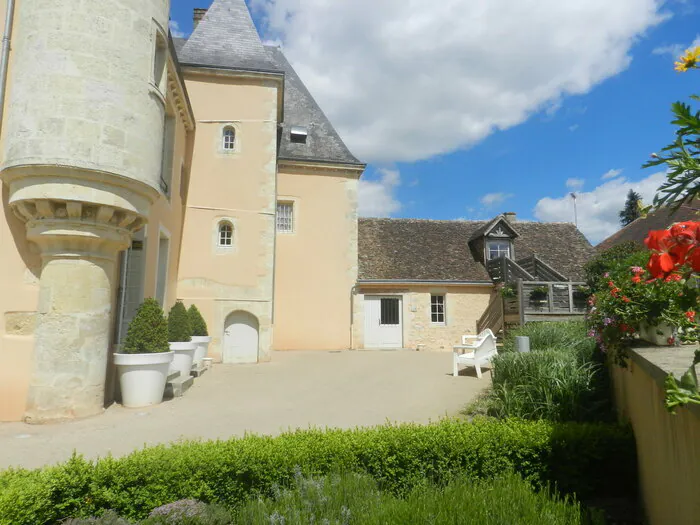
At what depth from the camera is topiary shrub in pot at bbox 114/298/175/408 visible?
7012 millimetres

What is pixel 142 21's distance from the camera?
711 cm

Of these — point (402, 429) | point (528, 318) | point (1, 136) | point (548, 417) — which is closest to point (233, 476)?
point (402, 429)

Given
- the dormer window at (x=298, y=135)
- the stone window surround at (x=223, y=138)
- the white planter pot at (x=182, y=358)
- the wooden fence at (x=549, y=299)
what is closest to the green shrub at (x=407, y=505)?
the white planter pot at (x=182, y=358)

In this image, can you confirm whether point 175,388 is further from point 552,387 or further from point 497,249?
point 497,249

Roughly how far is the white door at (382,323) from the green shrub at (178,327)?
7794 millimetres

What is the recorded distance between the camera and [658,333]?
378 centimetres

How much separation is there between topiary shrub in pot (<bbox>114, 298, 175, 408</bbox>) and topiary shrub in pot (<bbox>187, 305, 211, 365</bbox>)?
335cm

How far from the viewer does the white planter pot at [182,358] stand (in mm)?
9078

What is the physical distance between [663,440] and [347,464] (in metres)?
2.27

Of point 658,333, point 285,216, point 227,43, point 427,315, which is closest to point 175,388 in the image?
point 658,333

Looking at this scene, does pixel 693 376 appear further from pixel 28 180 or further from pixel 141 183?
pixel 28 180

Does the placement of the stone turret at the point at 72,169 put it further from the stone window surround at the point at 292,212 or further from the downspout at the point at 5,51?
the stone window surround at the point at 292,212

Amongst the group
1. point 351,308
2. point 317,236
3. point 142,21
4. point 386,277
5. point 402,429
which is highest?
point 142,21

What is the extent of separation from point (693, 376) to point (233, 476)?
3.19 m
